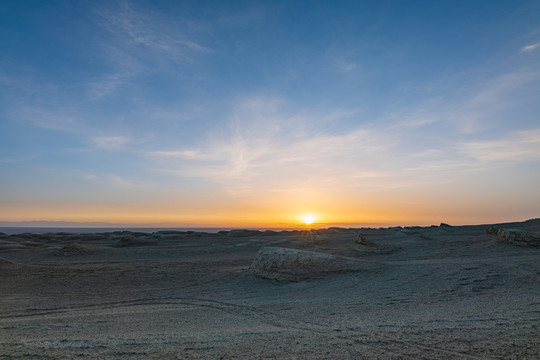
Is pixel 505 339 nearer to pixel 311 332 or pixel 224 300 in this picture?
pixel 311 332

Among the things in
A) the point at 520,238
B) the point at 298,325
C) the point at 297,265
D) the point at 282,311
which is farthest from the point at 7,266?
the point at 520,238

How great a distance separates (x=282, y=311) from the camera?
8.34 meters

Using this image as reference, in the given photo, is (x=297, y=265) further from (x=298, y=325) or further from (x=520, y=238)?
(x=520, y=238)

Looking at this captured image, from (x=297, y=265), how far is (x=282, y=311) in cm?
482

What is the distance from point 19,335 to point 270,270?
8.44 meters

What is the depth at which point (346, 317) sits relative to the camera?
7070mm

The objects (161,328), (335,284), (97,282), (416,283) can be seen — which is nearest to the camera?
(161,328)

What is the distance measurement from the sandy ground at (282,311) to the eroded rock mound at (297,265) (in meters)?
0.08

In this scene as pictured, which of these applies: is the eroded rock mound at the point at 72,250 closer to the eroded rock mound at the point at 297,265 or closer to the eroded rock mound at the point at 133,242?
the eroded rock mound at the point at 133,242

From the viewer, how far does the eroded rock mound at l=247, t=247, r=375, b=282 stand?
1280 centimetres

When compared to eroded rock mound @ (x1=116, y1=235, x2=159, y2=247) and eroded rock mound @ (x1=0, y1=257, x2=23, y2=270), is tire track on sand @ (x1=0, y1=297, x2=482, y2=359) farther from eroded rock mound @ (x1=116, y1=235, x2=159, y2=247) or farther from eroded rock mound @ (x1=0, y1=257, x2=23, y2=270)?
eroded rock mound @ (x1=116, y1=235, x2=159, y2=247)

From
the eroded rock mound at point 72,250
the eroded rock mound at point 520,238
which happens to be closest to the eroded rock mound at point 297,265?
the eroded rock mound at point 520,238

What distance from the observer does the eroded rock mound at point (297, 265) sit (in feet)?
42.0

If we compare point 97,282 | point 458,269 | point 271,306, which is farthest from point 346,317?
point 97,282
